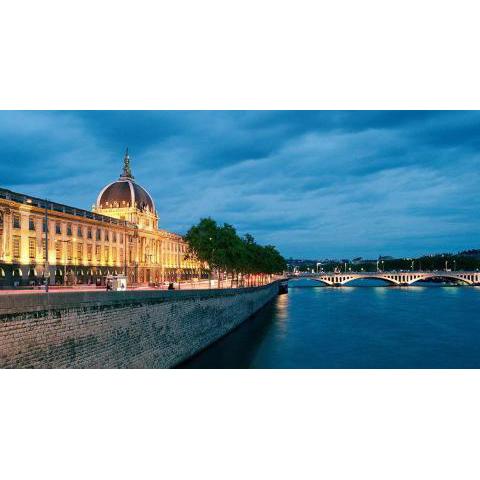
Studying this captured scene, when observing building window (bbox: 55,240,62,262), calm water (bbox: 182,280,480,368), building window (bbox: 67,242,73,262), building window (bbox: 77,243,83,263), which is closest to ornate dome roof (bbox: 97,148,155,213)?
building window (bbox: 77,243,83,263)

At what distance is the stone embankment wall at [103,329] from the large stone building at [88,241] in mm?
5815

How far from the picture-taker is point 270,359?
120 ft

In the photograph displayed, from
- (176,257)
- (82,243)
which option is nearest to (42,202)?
(82,243)

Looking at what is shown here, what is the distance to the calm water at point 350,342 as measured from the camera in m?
35.8

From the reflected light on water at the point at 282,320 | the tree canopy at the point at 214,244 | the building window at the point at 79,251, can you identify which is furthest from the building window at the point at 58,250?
the reflected light on water at the point at 282,320

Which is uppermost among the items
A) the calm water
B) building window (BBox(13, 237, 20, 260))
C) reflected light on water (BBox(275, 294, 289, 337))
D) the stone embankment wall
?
building window (BBox(13, 237, 20, 260))

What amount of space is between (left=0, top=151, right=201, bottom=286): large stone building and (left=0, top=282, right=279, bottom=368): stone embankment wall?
5.81m

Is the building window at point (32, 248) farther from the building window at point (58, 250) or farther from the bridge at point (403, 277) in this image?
the bridge at point (403, 277)

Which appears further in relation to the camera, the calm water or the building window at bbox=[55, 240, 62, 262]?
the building window at bbox=[55, 240, 62, 262]

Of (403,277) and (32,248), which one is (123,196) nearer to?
(32,248)

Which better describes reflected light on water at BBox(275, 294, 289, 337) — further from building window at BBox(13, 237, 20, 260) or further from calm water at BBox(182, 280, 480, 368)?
building window at BBox(13, 237, 20, 260)

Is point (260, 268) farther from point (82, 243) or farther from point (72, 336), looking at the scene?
point (72, 336)

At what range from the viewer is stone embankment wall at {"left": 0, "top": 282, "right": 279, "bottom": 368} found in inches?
707

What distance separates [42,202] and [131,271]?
34.3 m
